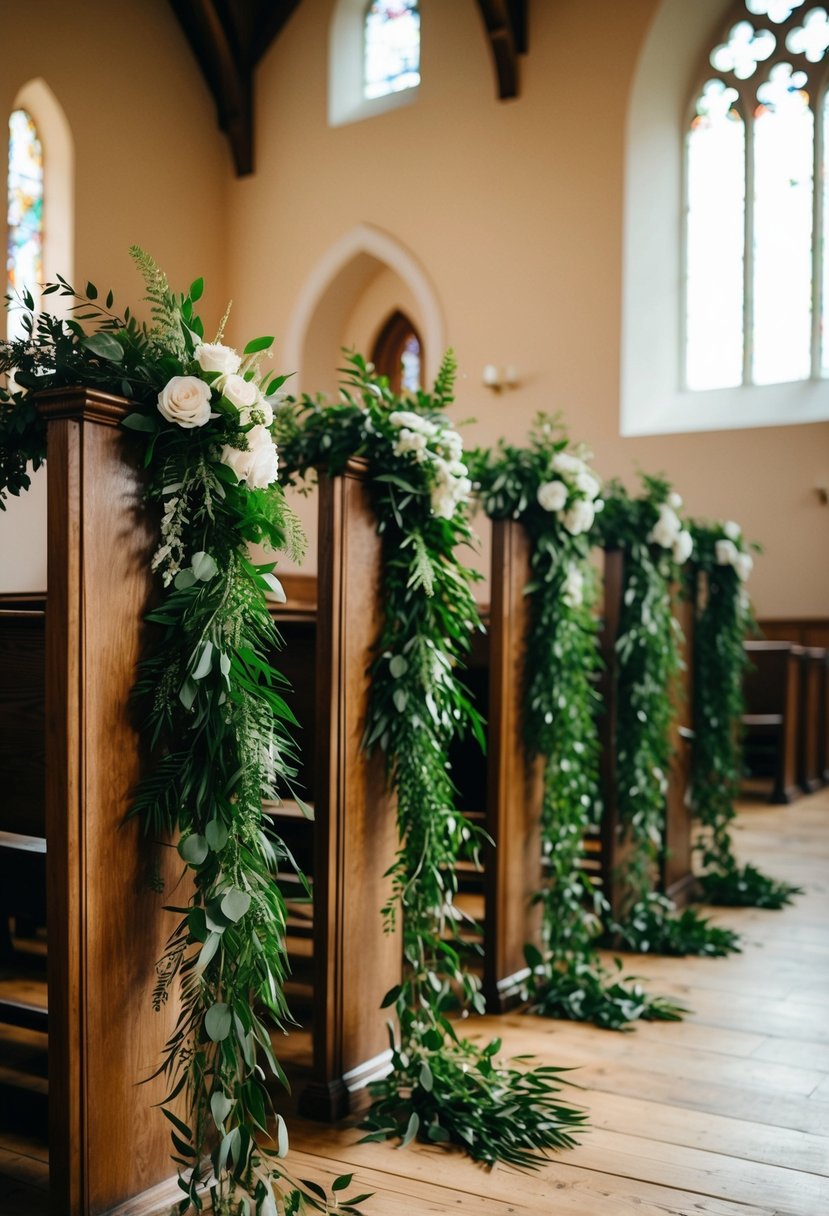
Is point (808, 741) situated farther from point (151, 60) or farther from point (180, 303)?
point (151, 60)

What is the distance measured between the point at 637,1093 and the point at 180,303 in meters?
1.86

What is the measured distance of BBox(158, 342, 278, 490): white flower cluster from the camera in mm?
1785

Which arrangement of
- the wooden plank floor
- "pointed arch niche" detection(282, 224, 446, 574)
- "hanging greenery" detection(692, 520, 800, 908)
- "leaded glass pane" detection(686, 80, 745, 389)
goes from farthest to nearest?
"pointed arch niche" detection(282, 224, 446, 574), "leaded glass pane" detection(686, 80, 745, 389), "hanging greenery" detection(692, 520, 800, 908), the wooden plank floor

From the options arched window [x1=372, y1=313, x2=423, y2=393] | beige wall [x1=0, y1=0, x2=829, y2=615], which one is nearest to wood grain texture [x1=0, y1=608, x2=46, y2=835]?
beige wall [x1=0, y1=0, x2=829, y2=615]

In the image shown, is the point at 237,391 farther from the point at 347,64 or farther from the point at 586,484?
the point at 347,64

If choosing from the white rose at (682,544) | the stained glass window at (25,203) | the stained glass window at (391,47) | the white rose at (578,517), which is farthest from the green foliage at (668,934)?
the stained glass window at (391,47)

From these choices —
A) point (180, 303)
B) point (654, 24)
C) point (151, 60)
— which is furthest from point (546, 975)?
point (151, 60)

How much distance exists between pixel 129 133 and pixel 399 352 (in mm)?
2845

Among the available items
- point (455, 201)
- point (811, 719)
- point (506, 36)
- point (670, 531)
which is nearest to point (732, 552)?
point (670, 531)

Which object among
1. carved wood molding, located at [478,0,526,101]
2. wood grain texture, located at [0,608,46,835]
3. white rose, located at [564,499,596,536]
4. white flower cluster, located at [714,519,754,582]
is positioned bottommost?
wood grain texture, located at [0,608,46,835]

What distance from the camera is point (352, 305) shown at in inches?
400

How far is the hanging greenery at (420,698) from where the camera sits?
2.40 m

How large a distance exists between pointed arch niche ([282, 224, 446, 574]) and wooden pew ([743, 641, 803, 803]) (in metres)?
3.89

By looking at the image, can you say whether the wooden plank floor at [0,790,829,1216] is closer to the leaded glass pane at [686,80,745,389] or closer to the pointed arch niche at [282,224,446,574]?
the leaded glass pane at [686,80,745,389]
